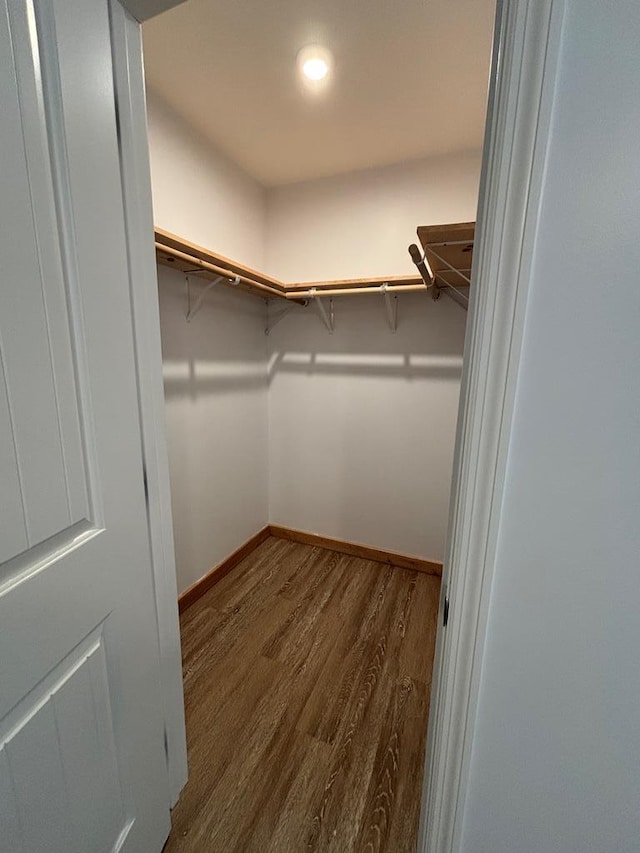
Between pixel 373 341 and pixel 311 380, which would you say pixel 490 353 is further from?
pixel 311 380

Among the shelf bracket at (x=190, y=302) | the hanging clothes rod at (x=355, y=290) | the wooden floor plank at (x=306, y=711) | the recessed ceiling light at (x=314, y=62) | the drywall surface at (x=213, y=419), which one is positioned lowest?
the wooden floor plank at (x=306, y=711)

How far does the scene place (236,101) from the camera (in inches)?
60.3

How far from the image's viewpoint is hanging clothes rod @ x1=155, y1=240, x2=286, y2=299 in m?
1.38

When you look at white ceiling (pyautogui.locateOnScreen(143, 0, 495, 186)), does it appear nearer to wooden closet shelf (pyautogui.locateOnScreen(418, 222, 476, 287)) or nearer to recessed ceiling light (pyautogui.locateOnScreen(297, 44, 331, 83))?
recessed ceiling light (pyautogui.locateOnScreen(297, 44, 331, 83))

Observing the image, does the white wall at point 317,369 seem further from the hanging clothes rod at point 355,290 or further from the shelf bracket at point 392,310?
the hanging clothes rod at point 355,290

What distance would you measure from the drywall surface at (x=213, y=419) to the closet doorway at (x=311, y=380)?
2 centimetres

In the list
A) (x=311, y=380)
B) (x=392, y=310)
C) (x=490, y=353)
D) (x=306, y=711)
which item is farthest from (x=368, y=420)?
(x=490, y=353)

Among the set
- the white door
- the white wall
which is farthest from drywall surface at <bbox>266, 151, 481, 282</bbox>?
the white door

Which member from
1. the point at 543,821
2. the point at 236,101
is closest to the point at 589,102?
the point at 543,821

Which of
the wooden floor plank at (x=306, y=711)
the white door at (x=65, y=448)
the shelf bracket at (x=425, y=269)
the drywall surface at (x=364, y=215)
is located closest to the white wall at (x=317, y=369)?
the drywall surface at (x=364, y=215)

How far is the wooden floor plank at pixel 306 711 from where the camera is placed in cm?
108

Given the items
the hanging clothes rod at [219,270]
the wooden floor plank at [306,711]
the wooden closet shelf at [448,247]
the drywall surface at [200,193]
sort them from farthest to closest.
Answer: the drywall surface at [200,193], the hanging clothes rod at [219,270], the wooden closet shelf at [448,247], the wooden floor plank at [306,711]

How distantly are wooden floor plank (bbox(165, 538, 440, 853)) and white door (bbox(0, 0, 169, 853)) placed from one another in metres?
0.40

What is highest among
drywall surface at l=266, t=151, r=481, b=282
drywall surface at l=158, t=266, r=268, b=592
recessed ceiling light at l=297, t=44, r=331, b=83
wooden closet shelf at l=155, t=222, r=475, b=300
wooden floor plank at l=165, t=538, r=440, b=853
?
recessed ceiling light at l=297, t=44, r=331, b=83
